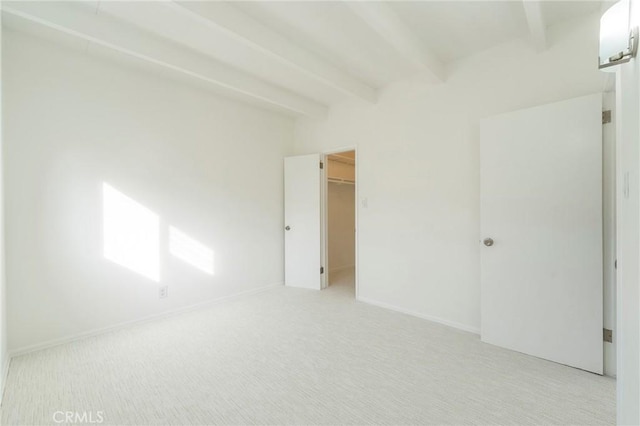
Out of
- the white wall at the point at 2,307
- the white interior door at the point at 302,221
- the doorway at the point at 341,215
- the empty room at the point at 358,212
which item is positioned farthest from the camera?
the doorway at the point at 341,215

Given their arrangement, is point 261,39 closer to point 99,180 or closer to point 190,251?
point 99,180

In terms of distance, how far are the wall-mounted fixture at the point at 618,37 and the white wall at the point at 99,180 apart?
11.2ft

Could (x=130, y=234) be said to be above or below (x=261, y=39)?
below

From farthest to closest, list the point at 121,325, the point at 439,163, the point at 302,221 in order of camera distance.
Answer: the point at 302,221 < the point at 439,163 < the point at 121,325

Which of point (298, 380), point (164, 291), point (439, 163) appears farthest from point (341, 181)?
point (298, 380)

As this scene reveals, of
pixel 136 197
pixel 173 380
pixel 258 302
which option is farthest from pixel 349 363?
pixel 136 197

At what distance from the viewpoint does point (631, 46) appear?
896mm

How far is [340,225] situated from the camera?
5.75 m

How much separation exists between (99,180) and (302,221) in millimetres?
2426

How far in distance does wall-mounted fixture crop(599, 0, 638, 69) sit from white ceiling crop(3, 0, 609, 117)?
41.7 inches

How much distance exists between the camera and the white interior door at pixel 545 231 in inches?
80.1

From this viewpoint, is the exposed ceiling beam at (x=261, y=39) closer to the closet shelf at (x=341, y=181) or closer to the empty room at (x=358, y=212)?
the empty room at (x=358, y=212)

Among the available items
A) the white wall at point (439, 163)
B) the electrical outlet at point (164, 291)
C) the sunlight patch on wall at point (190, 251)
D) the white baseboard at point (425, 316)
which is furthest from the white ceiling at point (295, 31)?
the white baseboard at point (425, 316)

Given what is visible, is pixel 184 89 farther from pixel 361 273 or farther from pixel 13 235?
pixel 361 273
